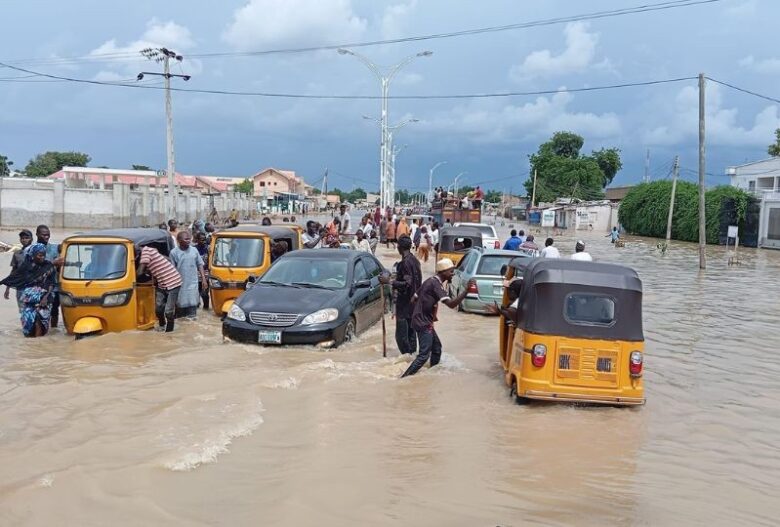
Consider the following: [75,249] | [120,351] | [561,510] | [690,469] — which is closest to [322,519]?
[561,510]

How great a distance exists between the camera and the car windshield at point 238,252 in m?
Result: 12.8

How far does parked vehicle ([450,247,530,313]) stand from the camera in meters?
14.1

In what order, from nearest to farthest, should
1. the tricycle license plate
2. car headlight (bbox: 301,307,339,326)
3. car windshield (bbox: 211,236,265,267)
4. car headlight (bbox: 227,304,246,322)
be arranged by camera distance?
the tricycle license plate < car headlight (bbox: 301,307,339,326) < car headlight (bbox: 227,304,246,322) < car windshield (bbox: 211,236,265,267)

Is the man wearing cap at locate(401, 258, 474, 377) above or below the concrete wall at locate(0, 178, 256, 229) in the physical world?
below

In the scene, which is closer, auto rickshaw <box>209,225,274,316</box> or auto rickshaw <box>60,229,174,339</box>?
auto rickshaw <box>60,229,174,339</box>

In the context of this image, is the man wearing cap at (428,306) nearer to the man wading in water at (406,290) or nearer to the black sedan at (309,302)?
the man wading in water at (406,290)

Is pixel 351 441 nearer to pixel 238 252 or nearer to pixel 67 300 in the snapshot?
pixel 67 300

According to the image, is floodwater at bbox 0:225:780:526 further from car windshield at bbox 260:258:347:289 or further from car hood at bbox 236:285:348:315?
car windshield at bbox 260:258:347:289

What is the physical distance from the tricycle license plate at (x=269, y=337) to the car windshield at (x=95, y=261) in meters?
2.70

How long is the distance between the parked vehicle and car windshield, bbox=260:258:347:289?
365cm

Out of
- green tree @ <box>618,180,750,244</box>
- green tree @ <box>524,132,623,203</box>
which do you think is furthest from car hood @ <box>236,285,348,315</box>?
green tree @ <box>524,132,623,203</box>

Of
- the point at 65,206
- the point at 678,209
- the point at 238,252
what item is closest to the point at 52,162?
the point at 65,206

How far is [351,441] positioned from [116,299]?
5663 millimetres

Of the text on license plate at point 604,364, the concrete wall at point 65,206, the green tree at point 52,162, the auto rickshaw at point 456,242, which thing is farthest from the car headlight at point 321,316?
Answer: the green tree at point 52,162
